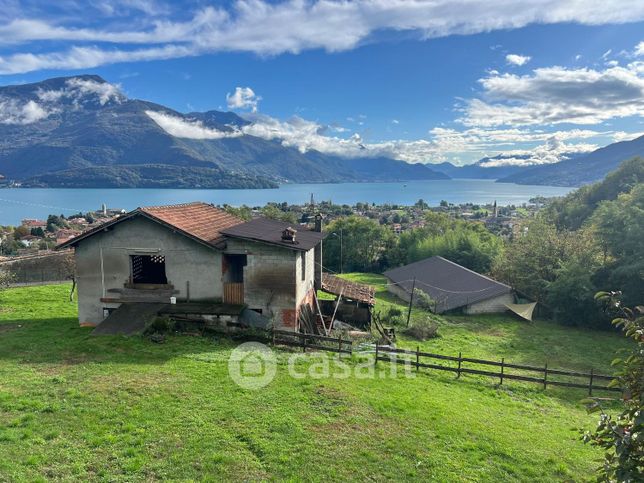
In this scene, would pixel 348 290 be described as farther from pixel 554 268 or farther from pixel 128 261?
pixel 554 268

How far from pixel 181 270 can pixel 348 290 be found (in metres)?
11.1

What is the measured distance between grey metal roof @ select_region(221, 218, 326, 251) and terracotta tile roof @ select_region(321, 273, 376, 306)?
3.86m

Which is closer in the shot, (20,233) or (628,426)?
(628,426)

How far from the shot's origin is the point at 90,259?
18.4m

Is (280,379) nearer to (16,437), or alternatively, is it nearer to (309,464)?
(309,464)

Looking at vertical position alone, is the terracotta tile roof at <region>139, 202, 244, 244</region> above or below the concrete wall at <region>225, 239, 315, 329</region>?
above

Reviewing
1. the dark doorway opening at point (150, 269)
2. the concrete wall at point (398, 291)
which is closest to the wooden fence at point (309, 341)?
the dark doorway opening at point (150, 269)

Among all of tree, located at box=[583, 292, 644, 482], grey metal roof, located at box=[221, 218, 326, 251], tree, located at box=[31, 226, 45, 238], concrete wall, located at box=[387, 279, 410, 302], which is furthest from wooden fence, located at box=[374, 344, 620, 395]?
tree, located at box=[31, 226, 45, 238]

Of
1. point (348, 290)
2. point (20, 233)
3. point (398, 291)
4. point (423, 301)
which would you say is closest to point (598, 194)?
point (398, 291)

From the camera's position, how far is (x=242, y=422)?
33.4ft

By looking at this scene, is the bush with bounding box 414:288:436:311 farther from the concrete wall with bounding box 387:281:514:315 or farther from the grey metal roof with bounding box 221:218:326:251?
the grey metal roof with bounding box 221:218:326:251

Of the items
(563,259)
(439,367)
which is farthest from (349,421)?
(563,259)

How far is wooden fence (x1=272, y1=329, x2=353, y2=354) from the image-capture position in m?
16.6

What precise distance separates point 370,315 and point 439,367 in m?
8.37
